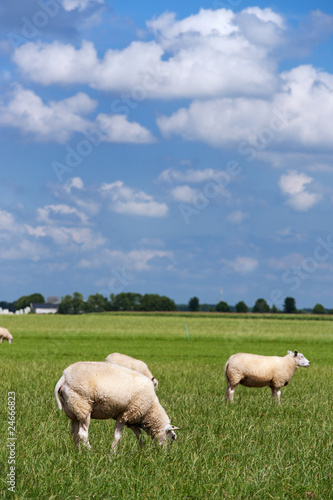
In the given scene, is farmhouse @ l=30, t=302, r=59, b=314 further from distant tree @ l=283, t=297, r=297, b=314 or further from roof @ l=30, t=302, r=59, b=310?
distant tree @ l=283, t=297, r=297, b=314

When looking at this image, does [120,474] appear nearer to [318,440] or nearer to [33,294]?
[318,440]

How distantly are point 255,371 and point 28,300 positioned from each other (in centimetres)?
18474

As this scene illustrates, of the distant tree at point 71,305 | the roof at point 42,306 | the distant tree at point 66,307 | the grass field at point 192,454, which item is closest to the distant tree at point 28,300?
the roof at point 42,306

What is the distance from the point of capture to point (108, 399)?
8.38 meters

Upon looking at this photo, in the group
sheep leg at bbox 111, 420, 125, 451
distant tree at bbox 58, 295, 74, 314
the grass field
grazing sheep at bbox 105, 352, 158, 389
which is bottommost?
the grass field

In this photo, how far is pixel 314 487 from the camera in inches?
286

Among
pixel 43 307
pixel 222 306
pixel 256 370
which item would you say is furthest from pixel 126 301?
pixel 256 370

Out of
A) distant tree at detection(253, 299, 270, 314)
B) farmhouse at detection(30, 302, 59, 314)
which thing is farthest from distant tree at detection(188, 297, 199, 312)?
farmhouse at detection(30, 302, 59, 314)

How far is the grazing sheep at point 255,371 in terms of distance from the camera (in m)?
14.1

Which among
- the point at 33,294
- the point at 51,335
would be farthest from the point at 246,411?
the point at 33,294

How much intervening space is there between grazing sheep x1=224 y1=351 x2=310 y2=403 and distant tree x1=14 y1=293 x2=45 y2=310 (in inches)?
7185

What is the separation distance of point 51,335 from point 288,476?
4408 cm

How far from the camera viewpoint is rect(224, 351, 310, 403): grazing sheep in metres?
14.1

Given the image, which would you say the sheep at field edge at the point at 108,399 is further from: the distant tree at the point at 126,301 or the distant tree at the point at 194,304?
the distant tree at the point at 194,304
